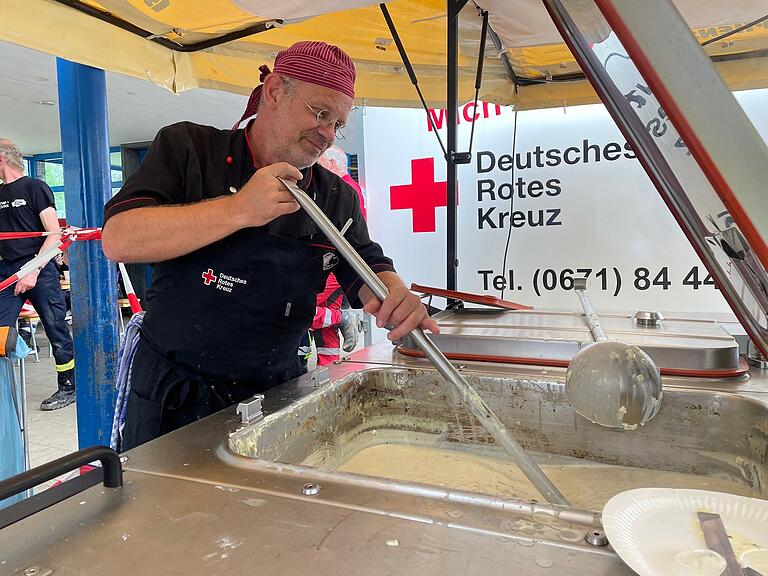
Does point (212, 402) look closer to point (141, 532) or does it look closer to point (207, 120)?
point (141, 532)

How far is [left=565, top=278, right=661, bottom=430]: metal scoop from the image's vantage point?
676mm

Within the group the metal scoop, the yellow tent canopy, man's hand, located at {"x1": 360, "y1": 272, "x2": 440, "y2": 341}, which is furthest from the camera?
the yellow tent canopy

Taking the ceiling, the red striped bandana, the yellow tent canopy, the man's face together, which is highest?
the ceiling

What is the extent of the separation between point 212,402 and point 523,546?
2.47ft

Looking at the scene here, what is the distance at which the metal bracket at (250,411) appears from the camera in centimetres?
83

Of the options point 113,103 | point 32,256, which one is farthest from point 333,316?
point 113,103

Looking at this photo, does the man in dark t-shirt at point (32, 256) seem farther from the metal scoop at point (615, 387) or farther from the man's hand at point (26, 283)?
the metal scoop at point (615, 387)

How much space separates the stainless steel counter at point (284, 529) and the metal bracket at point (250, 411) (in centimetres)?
14

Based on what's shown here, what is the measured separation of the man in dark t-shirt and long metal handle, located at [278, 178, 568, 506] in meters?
3.09

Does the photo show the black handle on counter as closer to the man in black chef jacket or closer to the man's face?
the man in black chef jacket

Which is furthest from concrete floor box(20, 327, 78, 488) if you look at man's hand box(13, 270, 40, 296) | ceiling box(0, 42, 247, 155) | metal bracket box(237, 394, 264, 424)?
ceiling box(0, 42, 247, 155)

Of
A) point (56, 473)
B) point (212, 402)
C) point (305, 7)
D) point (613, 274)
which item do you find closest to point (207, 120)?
point (613, 274)

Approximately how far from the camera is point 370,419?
44.9 inches

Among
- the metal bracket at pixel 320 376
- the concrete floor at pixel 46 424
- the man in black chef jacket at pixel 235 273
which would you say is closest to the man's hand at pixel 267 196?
the man in black chef jacket at pixel 235 273
